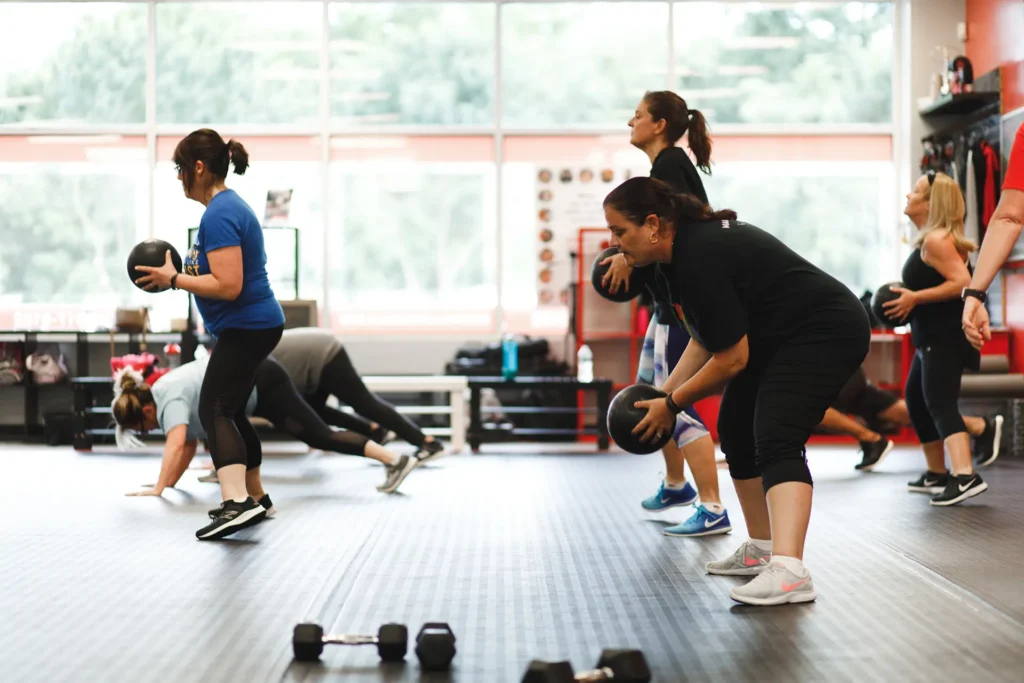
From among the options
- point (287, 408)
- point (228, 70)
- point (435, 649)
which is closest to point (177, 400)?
point (287, 408)

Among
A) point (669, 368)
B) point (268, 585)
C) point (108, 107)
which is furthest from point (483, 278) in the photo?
point (268, 585)

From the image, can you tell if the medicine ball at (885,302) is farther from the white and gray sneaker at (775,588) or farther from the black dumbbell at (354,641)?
the black dumbbell at (354,641)

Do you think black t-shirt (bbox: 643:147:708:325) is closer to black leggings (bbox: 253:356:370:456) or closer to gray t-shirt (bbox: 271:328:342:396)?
black leggings (bbox: 253:356:370:456)

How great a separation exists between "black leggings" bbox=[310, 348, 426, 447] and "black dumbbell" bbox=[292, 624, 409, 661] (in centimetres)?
323

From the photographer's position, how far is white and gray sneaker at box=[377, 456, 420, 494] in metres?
4.73

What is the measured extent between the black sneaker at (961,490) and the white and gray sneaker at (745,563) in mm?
1587

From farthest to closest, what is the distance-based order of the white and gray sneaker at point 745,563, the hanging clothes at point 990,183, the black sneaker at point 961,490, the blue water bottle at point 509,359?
the blue water bottle at point 509,359 → the hanging clothes at point 990,183 → the black sneaker at point 961,490 → the white and gray sneaker at point 745,563

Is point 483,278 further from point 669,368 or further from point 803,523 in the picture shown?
point 803,523

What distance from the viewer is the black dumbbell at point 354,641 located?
6.66 ft

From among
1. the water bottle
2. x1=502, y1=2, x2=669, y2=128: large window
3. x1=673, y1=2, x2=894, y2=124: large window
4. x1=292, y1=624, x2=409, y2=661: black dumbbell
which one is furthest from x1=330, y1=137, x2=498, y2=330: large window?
x1=292, y1=624, x2=409, y2=661: black dumbbell

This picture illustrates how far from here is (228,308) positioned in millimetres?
3412

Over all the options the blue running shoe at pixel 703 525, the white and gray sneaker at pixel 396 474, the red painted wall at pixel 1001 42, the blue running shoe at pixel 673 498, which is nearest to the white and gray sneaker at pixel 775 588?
the blue running shoe at pixel 703 525

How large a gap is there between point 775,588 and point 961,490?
1.95 meters

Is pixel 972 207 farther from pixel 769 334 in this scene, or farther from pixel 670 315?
pixel 769 334
